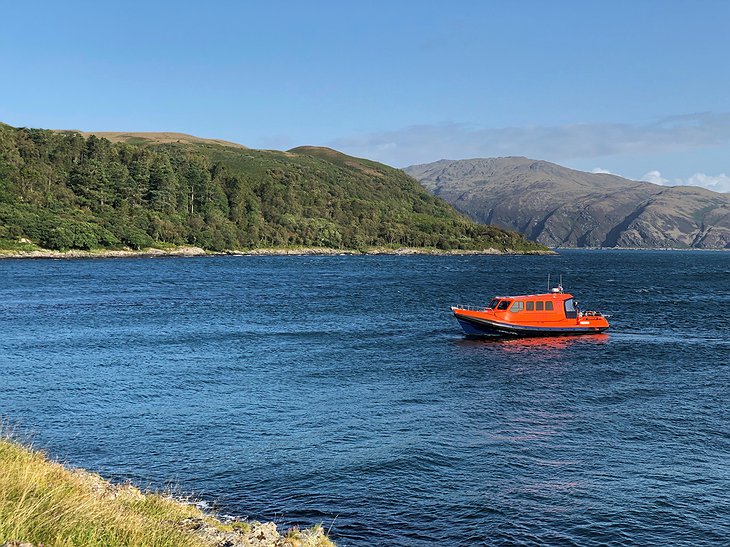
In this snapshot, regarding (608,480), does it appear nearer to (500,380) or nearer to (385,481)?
(385,481)

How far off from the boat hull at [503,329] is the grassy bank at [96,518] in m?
44.3

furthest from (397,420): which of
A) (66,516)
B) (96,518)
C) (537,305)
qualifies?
(537,305)

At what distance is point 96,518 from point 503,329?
52426 mm

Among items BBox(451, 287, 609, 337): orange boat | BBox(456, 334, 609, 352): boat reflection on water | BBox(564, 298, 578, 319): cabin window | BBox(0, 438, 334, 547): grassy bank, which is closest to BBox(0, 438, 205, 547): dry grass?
BBox(0, 438, 334, 547): grassy bank

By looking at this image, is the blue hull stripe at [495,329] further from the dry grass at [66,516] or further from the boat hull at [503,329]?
the dry grass at [66,516]

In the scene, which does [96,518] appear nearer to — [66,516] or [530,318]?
[66,516]

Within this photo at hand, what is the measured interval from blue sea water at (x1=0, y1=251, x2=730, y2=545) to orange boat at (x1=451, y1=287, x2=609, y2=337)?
2.33 meters

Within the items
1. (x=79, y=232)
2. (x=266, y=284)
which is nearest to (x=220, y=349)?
Result: (x=266, y=284)

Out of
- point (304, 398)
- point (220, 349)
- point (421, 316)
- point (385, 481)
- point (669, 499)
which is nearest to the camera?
point (669, 499)

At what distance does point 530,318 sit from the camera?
6400cm

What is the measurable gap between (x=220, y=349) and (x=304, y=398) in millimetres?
19166

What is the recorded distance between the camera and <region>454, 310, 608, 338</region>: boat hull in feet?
206

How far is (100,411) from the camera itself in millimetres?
34750

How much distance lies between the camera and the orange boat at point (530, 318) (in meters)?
62.9
